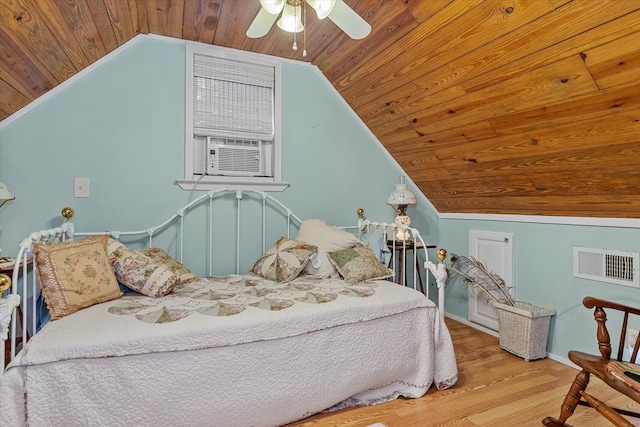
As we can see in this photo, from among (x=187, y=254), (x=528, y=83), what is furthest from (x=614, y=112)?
(x=187, y=254)

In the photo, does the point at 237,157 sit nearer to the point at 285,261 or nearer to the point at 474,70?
the point at 285,261

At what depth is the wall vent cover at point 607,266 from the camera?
6.71 ft

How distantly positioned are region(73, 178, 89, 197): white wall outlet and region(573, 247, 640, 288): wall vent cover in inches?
120

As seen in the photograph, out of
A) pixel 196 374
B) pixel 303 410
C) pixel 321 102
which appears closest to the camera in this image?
pixel 196 374

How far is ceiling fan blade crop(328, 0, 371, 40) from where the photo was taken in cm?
150

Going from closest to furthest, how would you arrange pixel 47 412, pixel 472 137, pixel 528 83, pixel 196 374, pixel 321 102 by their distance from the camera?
pixel 47 412
pixel 196 374
pixel 528 83
pixel 472 137
pixel 321 102

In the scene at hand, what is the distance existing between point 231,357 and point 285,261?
2.61ft

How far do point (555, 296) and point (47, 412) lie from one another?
110 inches

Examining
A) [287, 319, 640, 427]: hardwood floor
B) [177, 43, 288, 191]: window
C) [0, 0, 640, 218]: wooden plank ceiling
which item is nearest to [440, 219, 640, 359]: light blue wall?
[0, 0, 640, 218]: wooden plank ceiling

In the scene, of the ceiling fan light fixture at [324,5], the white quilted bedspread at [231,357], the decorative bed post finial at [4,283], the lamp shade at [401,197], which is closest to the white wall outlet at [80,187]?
the white quilted bedspread at [231,357]

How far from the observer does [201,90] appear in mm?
2480

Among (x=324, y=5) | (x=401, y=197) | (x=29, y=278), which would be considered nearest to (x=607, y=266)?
(x=401, y=197)

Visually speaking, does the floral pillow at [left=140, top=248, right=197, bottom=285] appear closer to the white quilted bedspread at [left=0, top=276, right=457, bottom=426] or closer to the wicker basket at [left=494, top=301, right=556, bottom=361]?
the white quilted bedspread at [left=0, top=276, right=457, bottom=426]

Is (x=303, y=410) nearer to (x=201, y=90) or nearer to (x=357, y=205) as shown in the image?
(x=357, y=205)
